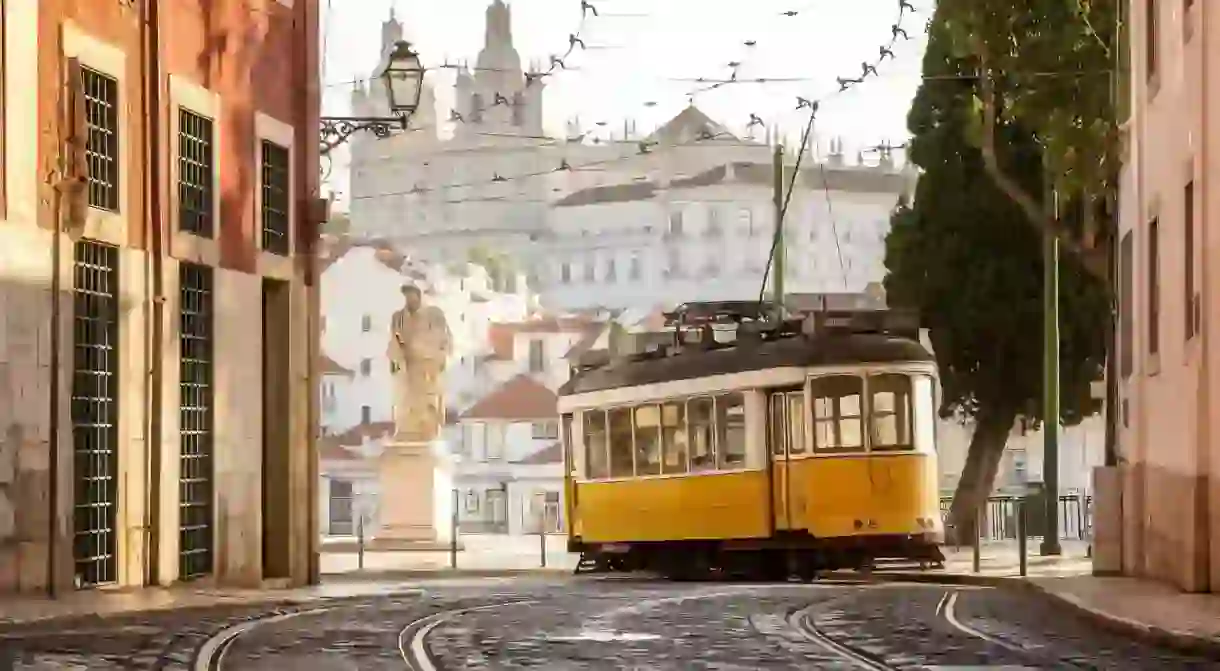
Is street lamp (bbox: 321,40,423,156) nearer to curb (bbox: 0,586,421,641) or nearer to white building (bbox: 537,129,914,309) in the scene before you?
curb (bbox: 0,586,421,641)

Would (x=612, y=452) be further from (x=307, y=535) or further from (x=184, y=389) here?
(x=184, y=389)

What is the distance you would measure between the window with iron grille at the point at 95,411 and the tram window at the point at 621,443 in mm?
9319

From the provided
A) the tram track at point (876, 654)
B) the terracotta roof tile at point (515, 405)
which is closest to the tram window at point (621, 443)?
the tram track at point (876, 654)

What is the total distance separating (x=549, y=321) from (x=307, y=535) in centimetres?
11271

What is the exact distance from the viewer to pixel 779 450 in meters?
29.6

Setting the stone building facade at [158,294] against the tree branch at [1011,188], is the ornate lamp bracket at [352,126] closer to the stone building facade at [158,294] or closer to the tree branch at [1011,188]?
the stone building facade at [158,294]

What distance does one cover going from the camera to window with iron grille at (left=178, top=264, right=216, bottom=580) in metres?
26.1

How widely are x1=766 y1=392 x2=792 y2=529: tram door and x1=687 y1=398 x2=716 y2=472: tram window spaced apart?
3.02 feet

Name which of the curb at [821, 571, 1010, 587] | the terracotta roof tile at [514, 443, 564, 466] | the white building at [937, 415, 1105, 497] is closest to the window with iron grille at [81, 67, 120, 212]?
the curb at [821, 571, 1010, 587]

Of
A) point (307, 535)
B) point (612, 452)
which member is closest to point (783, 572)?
point (612, 452)

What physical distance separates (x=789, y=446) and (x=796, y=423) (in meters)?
0.27

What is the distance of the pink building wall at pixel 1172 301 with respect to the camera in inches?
848

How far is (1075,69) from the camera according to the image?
33.0 metres

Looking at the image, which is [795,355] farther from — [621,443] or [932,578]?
[621,443]
